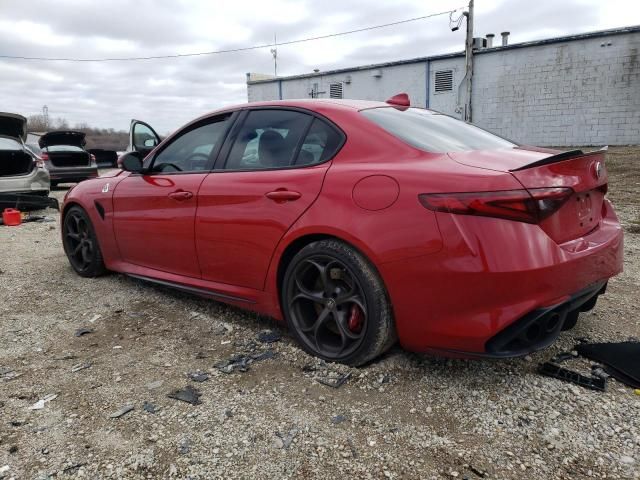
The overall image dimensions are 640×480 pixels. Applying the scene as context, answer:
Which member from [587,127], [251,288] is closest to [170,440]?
[251,288]

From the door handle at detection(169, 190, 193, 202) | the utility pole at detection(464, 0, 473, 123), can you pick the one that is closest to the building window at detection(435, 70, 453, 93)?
the utility pole at detection(464, 0, 473, 123)

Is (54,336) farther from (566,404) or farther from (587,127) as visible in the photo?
(587,127)

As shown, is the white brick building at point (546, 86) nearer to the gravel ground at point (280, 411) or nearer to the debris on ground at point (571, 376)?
the debris on ground at point (571, 376)

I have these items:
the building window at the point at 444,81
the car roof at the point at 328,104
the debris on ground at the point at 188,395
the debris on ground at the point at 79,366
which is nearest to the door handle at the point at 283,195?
the car roof at the point at 328,104

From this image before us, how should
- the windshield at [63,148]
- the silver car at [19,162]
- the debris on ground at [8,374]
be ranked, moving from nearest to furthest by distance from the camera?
1. the debris on ground at [8,374]
2. the silver car at [19,162]
3. the windshield at [63,148]

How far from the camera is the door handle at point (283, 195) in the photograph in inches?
109

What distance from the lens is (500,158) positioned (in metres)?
2.51

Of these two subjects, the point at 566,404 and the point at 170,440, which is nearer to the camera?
the point at 170,440

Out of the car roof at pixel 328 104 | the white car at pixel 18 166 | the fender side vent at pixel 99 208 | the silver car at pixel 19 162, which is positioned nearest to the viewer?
the car roof at pixel 328 104

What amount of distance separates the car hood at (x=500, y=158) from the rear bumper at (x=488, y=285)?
12.2 inches

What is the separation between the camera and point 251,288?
3.12m

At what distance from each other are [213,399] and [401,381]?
0.97m

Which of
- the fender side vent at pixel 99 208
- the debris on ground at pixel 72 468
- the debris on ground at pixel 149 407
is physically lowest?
the debris on ground at pixel 72 468

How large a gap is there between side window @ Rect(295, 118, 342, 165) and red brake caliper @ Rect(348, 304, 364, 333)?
85cm
